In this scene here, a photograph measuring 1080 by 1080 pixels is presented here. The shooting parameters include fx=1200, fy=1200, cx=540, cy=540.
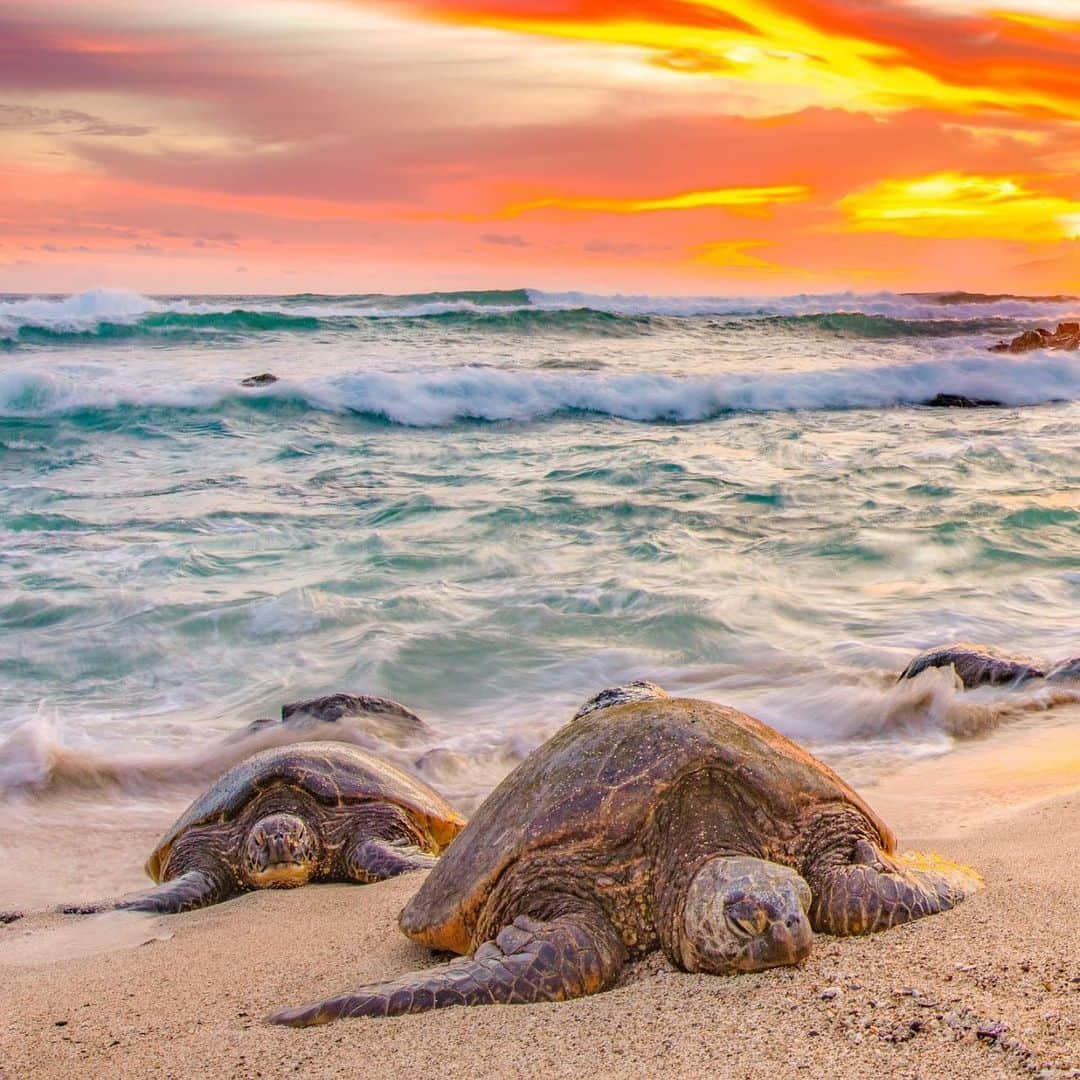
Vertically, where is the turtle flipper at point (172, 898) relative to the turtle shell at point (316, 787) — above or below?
below

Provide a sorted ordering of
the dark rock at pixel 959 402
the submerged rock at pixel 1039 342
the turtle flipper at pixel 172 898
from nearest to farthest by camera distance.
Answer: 1. the turtle flipper at pixel 172 898
2. the dark rock at pixel 959 402
3. the submerged rock at pixel 1039 342

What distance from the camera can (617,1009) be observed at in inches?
122

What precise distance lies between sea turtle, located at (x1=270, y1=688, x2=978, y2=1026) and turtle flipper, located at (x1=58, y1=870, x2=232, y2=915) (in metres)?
1.51

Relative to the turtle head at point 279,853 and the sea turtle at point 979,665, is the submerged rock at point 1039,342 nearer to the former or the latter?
the sea turtle at point 979,665

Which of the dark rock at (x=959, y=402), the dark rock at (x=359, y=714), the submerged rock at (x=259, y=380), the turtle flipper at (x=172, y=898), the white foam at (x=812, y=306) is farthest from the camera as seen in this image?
the white foam at (x=812, y=306)

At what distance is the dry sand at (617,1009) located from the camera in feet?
8.93

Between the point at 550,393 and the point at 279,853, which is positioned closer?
the point at 279,853

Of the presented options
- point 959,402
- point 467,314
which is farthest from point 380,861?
point 467,314

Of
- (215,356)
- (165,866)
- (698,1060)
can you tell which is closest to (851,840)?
(698,1060)

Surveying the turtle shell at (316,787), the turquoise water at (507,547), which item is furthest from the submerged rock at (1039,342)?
the turtle shell at (316,787)

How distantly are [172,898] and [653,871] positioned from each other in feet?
7.95

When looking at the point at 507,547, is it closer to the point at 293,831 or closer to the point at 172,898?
the point at 293,831

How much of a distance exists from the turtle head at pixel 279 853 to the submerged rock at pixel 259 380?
21.1 metres

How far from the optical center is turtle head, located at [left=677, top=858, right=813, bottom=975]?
3111mm
